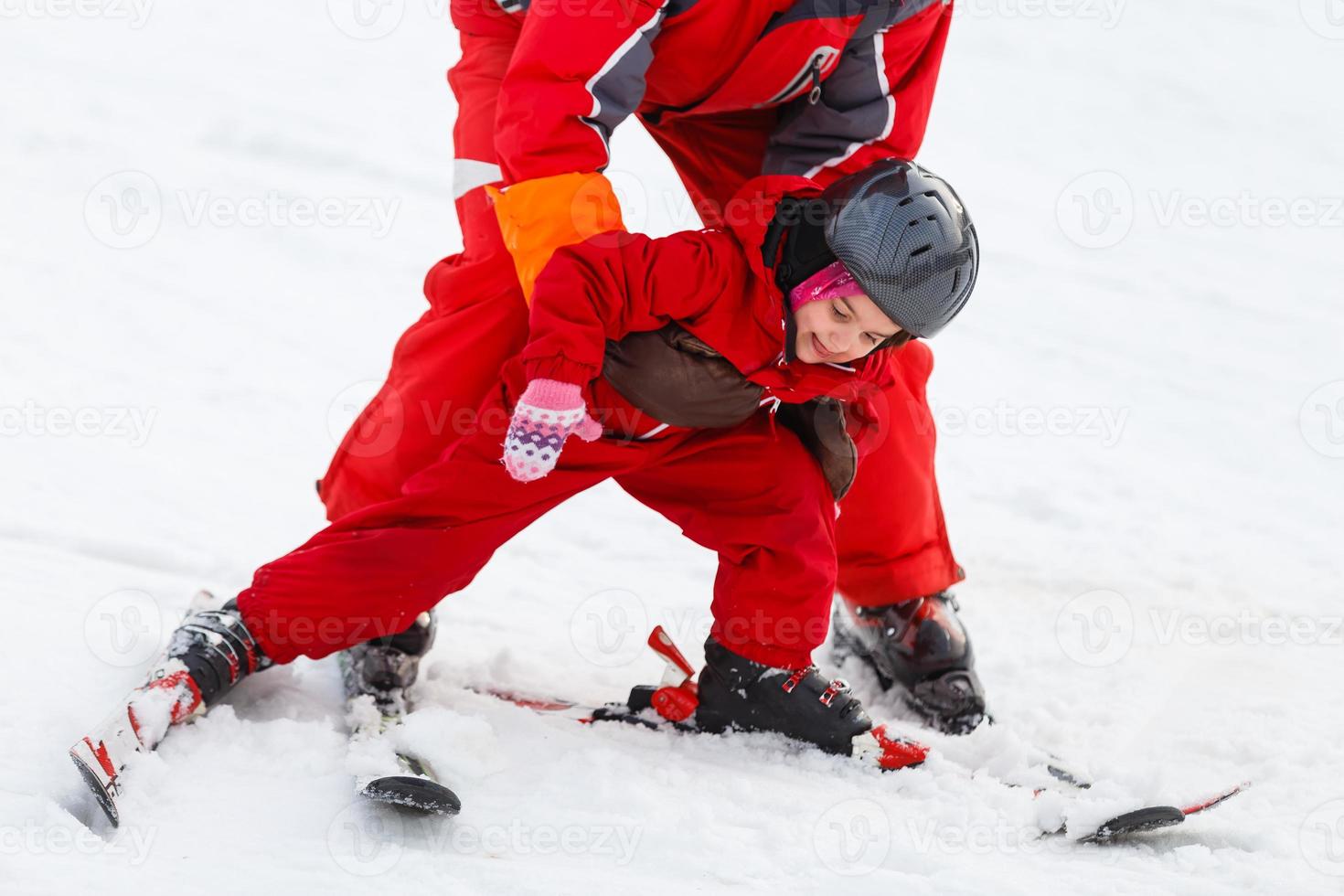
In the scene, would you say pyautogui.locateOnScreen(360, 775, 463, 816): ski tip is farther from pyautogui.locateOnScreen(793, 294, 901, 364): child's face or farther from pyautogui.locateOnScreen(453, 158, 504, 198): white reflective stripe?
pyautogui.locateOnScreen(453, 158, 504, 198): white reflective stripe

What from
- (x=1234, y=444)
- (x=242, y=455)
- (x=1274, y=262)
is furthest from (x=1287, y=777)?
(x=1274, y=262)

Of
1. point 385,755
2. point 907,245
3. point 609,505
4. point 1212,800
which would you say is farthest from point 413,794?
point 609,505

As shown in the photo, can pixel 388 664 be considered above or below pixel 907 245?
below

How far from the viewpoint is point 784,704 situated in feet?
7.60

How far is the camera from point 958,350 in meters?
5.02

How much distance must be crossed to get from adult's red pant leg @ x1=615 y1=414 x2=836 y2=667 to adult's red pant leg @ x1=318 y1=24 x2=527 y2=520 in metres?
0.36

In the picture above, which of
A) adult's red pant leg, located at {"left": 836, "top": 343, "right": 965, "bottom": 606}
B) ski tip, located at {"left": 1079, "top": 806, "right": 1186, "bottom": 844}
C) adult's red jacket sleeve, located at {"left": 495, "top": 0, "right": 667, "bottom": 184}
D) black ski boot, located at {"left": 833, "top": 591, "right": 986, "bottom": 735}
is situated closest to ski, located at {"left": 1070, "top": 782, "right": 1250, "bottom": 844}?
ski tip, located at {"left": 1079, "top": 806, "right": 1186, "bottom": 844}

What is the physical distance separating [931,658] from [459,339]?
1135mm

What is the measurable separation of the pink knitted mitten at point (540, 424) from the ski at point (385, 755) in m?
0.48

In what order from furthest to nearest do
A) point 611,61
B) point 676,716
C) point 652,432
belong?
point 676,716
point 652,432
point 611,61

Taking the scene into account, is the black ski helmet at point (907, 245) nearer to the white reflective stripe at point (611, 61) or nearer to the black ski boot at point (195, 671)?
the white reflective stripe at point (611, 61)

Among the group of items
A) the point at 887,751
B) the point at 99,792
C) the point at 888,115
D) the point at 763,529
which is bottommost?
the point at 887,751

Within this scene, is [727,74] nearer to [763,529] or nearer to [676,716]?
[763,529]

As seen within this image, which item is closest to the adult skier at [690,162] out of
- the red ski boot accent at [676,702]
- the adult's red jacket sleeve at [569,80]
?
the adult's red jacket sleeve at [569,80]
